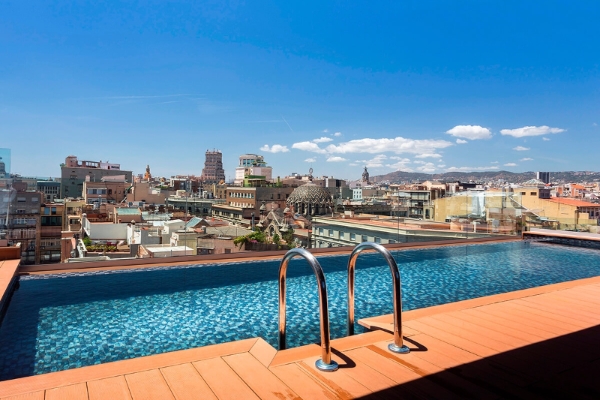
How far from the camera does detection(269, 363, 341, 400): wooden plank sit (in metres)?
1.70

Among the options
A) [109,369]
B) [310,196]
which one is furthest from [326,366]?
[310,196]

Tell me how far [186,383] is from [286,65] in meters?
15.3

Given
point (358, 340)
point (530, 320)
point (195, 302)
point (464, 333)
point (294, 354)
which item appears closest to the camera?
point (294, 354)

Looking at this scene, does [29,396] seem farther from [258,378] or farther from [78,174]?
[78,174]

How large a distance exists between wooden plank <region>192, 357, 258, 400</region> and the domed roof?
34125mm

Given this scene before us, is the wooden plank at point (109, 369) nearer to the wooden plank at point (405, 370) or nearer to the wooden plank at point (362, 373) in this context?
the wooden plank at point (362, 373)

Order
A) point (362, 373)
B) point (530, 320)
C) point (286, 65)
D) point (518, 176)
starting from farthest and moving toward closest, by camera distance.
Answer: point (518, 176) → point (286, 65) → point (530, 320) → point (362, 373)

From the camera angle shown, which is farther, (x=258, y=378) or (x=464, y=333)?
(x=464, y=333)

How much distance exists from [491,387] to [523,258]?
19.3ft

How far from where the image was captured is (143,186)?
3609 centimetres

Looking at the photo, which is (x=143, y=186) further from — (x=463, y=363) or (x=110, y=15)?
(x=463, y=363)

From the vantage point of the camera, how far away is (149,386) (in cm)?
175

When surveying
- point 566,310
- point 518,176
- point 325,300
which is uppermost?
point 518,176

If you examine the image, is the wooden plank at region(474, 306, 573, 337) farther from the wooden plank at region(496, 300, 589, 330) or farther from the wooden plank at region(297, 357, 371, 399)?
the wooden plank at region(297, 357, 371, 399)
